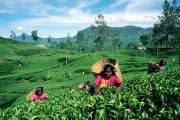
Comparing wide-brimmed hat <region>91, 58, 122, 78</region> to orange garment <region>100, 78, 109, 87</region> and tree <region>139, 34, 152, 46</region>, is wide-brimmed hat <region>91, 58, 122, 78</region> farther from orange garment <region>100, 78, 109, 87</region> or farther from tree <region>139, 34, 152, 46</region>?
tree <region>139, 34, 152, 46</region>

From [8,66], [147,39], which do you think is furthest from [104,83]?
[147,39]

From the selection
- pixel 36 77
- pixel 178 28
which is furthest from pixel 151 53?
pixel 36 77

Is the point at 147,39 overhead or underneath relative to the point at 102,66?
overhead

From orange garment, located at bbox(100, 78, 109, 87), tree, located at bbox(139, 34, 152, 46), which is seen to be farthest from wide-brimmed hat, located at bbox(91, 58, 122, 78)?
tree, located at bbox(139, 34, 152, 46)

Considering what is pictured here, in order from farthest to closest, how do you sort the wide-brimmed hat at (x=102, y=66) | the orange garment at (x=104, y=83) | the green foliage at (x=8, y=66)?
1. the green foliage at (x=8, y=66)
2. the wide-brimmed hat at (x=102, y=66)
3. the orange garment at (x=104, y=83)

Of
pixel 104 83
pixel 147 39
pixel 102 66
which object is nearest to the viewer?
pixel 104 83

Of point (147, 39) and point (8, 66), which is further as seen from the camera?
point (147, 39)

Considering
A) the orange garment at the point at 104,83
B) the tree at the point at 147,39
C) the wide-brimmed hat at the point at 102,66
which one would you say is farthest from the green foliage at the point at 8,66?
the orange garment at the point at 104,83

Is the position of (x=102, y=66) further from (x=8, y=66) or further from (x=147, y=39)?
(x=147, y=39)

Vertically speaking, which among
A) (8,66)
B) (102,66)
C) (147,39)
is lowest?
(8,66)

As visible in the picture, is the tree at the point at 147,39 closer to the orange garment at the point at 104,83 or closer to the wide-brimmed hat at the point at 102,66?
the wide-brimmed hat at the point at 102,66

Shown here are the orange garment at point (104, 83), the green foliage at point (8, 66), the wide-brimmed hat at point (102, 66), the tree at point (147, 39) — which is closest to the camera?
the orange garment at point (104, 83)

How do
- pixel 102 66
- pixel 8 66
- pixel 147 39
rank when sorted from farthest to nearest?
pixel 147 39
pixel 8 66
pixel 102 66

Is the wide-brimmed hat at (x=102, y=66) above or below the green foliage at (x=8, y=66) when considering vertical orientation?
above
